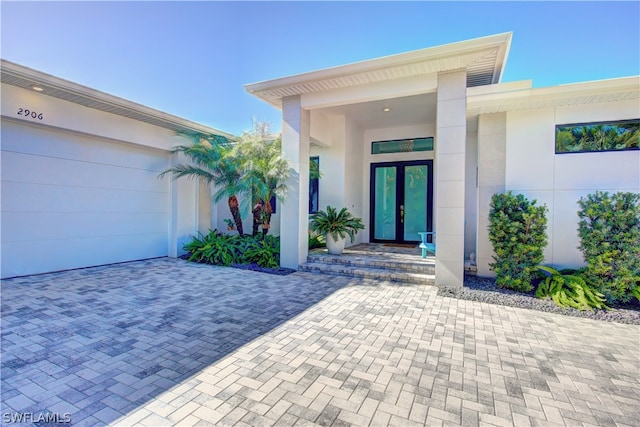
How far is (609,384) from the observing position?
255cm

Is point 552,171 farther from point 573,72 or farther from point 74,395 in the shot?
point 74,395

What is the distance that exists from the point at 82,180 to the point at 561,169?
10.4m

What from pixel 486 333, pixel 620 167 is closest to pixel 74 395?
pixel 486 333

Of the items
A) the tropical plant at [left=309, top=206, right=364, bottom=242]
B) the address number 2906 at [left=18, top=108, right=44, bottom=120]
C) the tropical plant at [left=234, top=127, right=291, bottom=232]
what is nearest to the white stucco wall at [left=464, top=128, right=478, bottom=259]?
the tropical plant at [left=309, top=206, right=364, bottom=242]

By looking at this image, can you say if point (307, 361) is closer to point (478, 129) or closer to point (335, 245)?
point (335, 245)

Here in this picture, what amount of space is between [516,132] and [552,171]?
1015mm

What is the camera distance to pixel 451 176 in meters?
5.43

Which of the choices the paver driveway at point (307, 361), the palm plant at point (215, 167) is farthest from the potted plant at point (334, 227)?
the paver driveway at point (307, 361)

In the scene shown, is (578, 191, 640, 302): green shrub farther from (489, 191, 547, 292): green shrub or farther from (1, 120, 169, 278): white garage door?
(1, 120, 169, 278): white garage door

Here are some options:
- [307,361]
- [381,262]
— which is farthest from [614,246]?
[307,361]

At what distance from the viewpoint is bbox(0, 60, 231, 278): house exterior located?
5754 millimetres

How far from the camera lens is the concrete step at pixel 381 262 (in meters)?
6.00

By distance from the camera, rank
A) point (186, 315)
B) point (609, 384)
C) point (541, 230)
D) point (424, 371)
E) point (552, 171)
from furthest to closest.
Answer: point (552, 171) → point (541, 230) → point (186, 315) → point (424, 371) → point (609, 384)

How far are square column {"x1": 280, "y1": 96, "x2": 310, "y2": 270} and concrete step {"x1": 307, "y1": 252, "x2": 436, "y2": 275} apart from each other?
0.54 m
